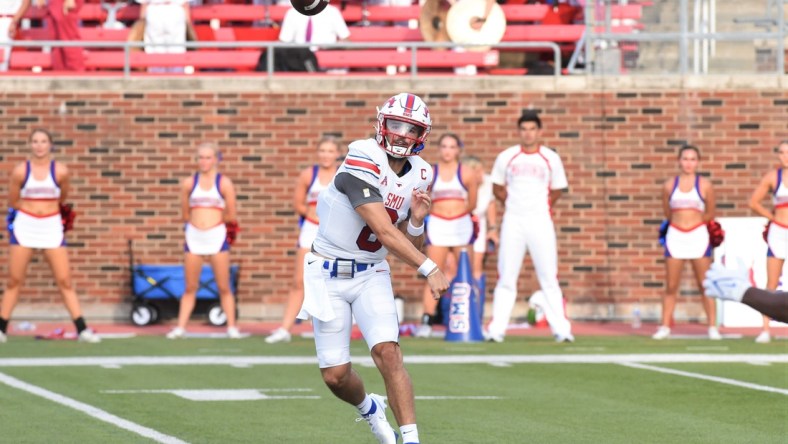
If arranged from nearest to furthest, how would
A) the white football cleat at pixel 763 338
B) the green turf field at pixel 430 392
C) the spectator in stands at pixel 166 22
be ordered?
the green turf field at pixel 430 392, the white football cleat at pixel 763 338, the spectator in stands at pixel 166 22

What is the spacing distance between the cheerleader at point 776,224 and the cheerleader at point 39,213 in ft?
22.3

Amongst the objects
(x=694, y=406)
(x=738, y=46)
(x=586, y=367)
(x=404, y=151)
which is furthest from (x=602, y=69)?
(x=404, y=151)

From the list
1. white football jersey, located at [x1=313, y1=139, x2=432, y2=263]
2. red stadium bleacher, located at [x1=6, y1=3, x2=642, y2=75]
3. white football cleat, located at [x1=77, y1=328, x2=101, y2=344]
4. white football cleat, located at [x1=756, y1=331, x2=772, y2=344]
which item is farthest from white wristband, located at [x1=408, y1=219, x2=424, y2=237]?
red stadium bleacher, located at [x1=6, y1=3, x2=642, y2=75]

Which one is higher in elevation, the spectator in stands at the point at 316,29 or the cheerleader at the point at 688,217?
the spectator in stands at the point at 316,29

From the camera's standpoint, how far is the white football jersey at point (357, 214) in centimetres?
778

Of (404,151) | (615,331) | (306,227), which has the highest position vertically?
(404,151)

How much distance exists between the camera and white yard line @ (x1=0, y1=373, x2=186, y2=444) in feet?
28.7

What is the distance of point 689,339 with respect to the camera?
16.3 m

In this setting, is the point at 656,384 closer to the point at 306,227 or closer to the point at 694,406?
the point at 694,406

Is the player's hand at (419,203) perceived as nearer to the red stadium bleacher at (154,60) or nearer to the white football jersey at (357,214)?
the white football jersey at (357,214)

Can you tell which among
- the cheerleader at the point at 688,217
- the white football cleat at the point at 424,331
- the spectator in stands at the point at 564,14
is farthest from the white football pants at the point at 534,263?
the spectator in stands at the point at 564,14

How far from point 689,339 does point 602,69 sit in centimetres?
460

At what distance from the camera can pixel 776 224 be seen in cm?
1583

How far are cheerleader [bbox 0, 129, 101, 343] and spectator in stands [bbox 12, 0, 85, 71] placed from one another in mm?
4971
